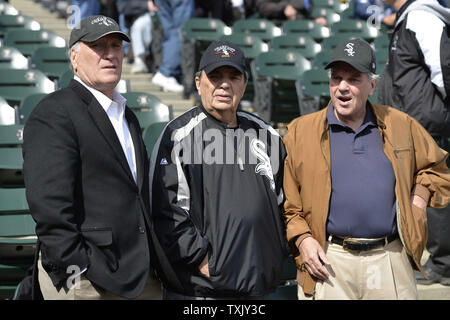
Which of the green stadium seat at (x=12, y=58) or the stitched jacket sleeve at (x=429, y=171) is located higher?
the green stadium seat at (x=12, y=58)

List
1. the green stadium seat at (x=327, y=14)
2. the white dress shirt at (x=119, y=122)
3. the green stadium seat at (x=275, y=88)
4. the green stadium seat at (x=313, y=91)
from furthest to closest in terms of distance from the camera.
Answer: the green stadium seat at (x=327, y=14) → the green stadium seat at (x=275, y=88) → the green stadium seat at (x=313, y=91) → the white dress shirt at (x=119, y=122)

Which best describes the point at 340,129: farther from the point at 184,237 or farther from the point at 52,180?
the point at 52,180

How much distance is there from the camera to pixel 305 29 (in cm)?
995

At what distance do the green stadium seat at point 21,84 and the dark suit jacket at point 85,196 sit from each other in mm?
3481

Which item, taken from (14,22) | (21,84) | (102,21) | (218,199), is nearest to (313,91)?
(21,84)

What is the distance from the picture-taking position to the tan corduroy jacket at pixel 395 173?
9.37 feet

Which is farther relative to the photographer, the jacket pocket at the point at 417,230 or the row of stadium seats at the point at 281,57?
the row of stadium seats at the point at 281,57

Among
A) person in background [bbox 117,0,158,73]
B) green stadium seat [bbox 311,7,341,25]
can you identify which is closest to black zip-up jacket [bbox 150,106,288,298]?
person in background [bbox 117,0,158,73]

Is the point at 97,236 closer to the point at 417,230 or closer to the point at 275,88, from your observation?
the point at 417,230

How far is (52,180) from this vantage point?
8.05ft

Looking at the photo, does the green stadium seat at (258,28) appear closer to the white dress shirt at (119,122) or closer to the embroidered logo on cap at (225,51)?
the embroidered logo on cap at (225,51)

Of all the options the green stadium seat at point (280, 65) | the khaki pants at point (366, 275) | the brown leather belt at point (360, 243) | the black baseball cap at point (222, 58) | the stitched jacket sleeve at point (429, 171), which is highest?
the green stadium seat at point (280, 65)

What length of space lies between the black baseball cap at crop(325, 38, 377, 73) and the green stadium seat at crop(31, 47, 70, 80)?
15.1 feet

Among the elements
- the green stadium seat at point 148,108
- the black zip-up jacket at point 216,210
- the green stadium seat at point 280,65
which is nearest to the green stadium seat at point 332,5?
the green stadium seat at point 280,65
